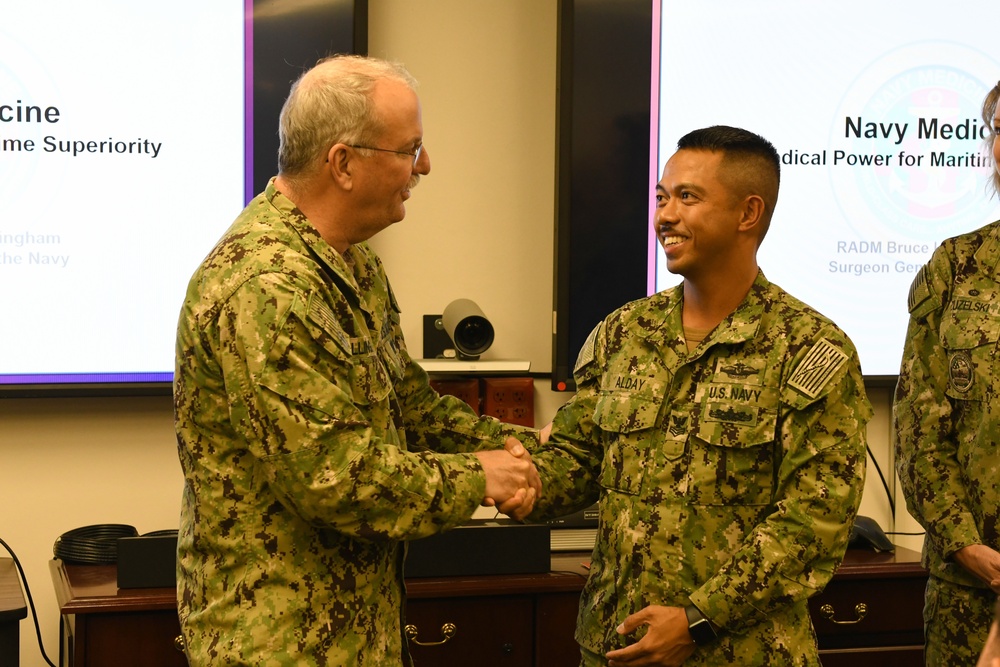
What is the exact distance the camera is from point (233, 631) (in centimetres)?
182

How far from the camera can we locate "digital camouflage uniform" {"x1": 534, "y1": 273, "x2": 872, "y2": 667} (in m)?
1.94

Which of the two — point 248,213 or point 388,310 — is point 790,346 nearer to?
point 388,310

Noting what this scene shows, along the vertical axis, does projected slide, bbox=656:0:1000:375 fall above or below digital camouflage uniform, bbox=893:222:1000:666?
above

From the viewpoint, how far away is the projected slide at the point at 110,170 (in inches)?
114

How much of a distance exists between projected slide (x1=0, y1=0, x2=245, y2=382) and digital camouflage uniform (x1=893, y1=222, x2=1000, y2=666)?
175 centimetres

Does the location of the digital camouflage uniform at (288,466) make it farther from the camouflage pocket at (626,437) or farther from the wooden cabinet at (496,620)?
the wooden cabinet at (496,620)

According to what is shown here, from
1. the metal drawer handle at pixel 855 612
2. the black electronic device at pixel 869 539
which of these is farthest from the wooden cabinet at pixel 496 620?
the black electronic device at pixel 869 539

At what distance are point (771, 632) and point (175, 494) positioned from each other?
5.78 feet

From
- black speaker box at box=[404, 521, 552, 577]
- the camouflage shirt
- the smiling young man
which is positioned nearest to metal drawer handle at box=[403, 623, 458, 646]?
black speaker box at box=[404, 521, 552, 577]

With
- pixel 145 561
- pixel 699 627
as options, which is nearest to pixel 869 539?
pixel 699 627

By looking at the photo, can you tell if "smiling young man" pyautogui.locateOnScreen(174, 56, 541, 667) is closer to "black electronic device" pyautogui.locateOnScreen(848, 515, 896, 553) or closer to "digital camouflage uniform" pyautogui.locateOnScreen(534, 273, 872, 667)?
"digital camouflage uniform" pyautogui.locateOnScreen(534, 273, 872, 667)

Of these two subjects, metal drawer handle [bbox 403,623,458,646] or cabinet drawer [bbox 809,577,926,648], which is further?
cabinet drawer [bbox 809,577,926,648]

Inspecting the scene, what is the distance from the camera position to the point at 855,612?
2896 mm

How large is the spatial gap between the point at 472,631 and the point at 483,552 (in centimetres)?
18
